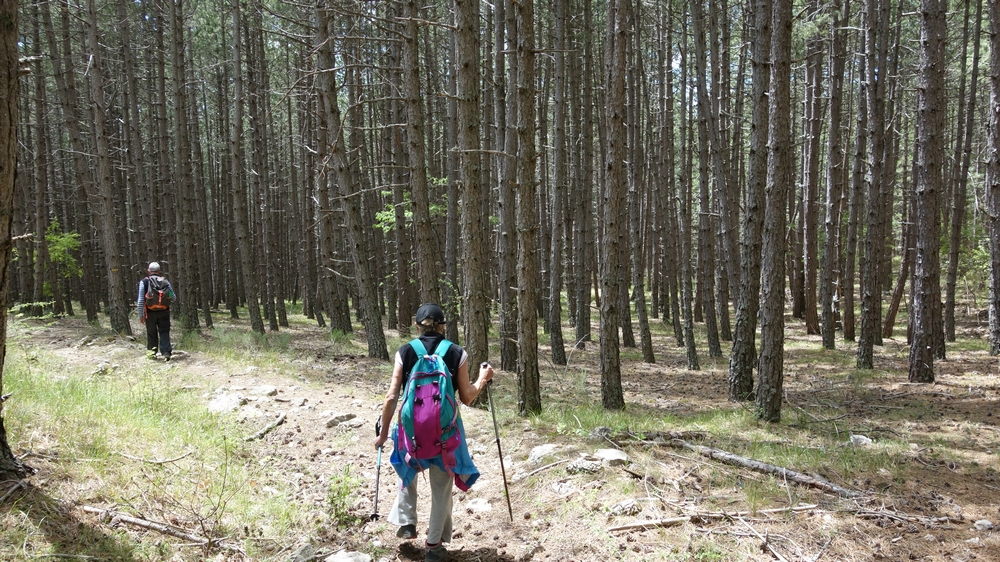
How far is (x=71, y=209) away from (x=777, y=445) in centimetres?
3584

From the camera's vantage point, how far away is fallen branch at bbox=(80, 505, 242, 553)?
4094mm

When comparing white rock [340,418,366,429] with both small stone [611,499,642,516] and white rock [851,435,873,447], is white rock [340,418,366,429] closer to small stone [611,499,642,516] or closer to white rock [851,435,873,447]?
small stone [611,499,642,516]

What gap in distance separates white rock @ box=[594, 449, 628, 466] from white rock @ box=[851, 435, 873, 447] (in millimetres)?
2917

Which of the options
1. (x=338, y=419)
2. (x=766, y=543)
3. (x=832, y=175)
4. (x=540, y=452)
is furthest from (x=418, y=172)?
(x=832, y=175)

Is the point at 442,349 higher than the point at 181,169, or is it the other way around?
the point at 181,169

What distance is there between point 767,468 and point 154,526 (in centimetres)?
499

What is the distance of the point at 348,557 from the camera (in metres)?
4.33

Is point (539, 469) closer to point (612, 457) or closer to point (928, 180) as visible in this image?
point (612, 457)

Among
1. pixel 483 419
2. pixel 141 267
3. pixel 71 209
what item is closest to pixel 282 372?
pixel 483 419

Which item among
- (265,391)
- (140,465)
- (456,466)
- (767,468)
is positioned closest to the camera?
(456,466)

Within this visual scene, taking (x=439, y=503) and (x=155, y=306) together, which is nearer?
(x=439, y=503)

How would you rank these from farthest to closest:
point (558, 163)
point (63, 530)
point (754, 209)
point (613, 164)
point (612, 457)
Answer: point (558, 163) → point (754, 209) → point (613, 164) → point (612, 457) → point (63, 530)

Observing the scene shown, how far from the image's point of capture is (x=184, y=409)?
716cm

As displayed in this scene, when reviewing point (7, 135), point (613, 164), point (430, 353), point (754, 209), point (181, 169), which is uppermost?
point (181, 169)
